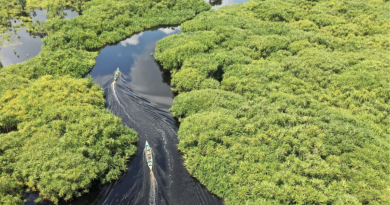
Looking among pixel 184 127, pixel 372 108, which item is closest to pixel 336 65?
pixel 372 108

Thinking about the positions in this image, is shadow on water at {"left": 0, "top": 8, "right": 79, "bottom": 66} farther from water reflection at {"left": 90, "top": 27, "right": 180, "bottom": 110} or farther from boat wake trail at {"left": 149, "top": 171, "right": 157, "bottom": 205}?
boat wake trail at {"left": 149, "top": 171, "right": 157, "bottom": 205}

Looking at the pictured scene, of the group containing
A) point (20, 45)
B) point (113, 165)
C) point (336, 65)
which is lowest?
point (113, 165)

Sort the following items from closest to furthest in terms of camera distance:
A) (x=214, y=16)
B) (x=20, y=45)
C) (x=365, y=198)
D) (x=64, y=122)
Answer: (x=365, y=198) → (x=64, y=122) → (x=20, y=45) → (x=214, y=16)

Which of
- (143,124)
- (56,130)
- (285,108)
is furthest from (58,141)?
(285,108)

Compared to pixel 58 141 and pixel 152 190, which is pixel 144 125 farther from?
pixel 58 141

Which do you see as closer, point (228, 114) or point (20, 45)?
point (228, 114)

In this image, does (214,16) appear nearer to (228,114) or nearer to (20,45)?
(228,114)

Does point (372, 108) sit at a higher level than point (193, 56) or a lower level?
lower
